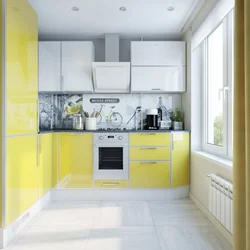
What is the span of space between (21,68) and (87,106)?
171cm

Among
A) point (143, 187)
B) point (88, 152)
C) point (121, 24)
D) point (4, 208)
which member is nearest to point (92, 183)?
point (88, 152)

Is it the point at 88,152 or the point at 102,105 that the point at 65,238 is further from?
the point at 102,105

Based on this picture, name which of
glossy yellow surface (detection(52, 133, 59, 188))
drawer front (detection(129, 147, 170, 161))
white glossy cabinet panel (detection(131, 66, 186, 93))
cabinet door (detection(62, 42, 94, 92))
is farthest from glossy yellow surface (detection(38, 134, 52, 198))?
white glossy cabinet panel (detection(131, 66, 186, 93))

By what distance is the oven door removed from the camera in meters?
3.57

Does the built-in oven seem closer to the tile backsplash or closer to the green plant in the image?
the tile backsplash

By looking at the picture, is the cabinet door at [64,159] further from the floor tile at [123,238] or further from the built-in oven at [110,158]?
the floor tile at [123,238]

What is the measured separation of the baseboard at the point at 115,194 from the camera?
3.57 metres

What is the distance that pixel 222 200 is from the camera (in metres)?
2.26

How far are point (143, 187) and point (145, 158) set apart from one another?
0.40 m

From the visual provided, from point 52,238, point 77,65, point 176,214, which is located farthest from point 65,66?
point 176,214

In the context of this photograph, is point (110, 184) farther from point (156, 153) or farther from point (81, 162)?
point (156, 153)

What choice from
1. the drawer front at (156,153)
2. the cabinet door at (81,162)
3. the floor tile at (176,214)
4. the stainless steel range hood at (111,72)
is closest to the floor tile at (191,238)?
the floor tile at (176,214)

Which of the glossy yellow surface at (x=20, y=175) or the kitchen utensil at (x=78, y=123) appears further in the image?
the kitchen utensil at (x=78, y=123)

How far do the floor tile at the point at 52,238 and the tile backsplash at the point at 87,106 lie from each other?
1.90 metres
